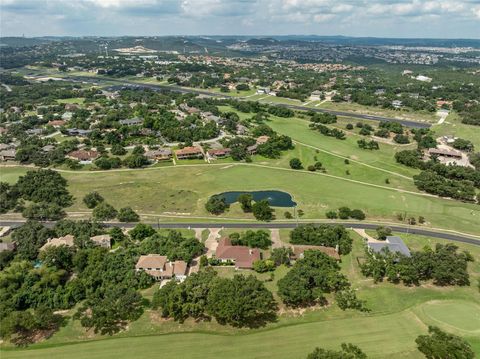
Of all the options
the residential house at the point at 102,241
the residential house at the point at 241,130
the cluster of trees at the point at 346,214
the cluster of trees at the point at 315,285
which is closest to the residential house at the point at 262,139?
the residential house at the point at 241,130

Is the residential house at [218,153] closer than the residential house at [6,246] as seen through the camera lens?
No

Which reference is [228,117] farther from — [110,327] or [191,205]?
[110,327]

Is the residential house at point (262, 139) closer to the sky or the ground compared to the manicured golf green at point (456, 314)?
closer to the sky

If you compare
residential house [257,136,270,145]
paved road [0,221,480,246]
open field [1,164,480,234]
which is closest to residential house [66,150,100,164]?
open field [1,164,480,234]

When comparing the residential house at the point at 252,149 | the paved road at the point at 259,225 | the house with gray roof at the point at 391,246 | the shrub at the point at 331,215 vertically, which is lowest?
the paved road at the point at 259,225

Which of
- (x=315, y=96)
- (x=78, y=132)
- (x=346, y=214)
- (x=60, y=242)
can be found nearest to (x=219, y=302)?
(x=60, y=242)

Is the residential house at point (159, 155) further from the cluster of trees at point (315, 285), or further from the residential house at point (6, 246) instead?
the cluster of trees at point (315, 285)
